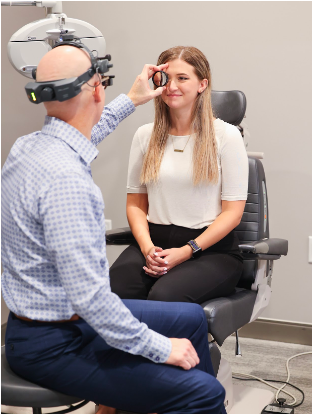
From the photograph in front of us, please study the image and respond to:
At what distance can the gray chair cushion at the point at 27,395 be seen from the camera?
1195 mm

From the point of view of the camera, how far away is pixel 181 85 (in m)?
1.94

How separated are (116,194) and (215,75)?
84 centimetres

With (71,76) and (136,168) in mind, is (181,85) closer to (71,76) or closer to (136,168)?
(136,168)

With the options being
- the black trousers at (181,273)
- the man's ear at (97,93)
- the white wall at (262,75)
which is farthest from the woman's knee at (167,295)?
the white wall at (262,75)

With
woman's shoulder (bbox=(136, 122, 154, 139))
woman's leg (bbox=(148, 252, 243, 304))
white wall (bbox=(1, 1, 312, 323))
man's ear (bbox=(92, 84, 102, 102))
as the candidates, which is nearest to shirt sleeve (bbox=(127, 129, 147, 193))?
A: woman's shoulder (bbox=(136, 122, 154, 139))

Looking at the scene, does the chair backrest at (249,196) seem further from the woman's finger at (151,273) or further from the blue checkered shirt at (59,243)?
the blue checkered shirt at (59,243)

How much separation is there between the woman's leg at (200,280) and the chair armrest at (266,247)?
0.12m

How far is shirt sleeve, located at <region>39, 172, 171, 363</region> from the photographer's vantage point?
1.12m

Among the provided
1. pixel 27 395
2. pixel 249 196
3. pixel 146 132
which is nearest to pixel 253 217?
pixel 249 196

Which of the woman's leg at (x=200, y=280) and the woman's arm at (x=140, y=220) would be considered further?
the woman's arm at (x=140, y=220)

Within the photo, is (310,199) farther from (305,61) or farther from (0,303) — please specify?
(0,303)

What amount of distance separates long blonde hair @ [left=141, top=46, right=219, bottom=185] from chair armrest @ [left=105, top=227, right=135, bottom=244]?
236 mm

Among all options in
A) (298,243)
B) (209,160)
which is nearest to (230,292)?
(209,160)

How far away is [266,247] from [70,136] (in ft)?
2.93
